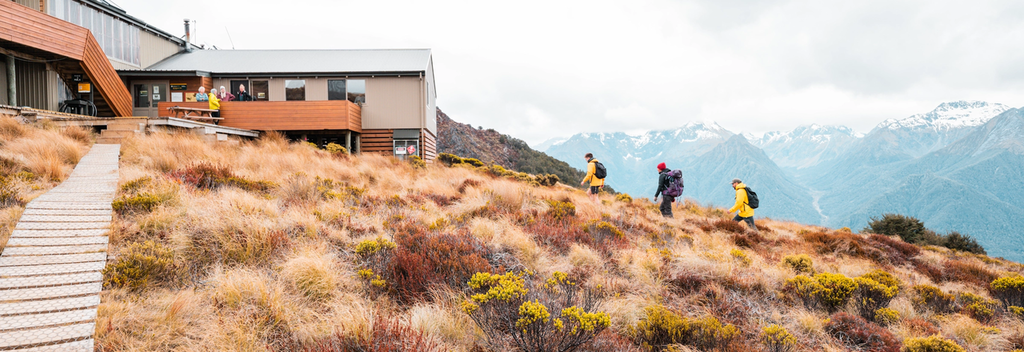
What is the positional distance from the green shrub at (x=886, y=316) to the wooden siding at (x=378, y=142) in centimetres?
1601

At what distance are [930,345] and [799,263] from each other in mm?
2967

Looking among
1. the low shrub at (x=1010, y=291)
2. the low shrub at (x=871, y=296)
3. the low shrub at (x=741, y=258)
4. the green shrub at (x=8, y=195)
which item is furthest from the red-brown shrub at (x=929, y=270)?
the green shrub at (x=8, y=195)

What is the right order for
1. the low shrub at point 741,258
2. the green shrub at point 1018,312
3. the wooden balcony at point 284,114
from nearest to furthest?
1. the green shrub at point 1018,312
2. the low shrub at point 741,258
3. the wooden balcony at point 284,114

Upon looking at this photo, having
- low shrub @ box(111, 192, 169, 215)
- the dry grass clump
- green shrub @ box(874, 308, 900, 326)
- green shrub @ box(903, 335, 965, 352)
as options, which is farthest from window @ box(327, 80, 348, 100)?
green shrub @ box(903, 335, 965, 352)

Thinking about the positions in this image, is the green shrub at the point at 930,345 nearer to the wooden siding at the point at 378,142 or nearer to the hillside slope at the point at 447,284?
the hillside slope at the point at 447,284

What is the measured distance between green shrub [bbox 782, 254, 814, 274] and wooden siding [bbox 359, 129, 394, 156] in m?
14.7

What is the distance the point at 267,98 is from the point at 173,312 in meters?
16.1

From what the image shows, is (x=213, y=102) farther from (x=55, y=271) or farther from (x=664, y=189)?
(x=664, y=189)

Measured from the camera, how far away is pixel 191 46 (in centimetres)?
2092

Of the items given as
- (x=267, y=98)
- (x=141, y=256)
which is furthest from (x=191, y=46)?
(x=141, y=256)

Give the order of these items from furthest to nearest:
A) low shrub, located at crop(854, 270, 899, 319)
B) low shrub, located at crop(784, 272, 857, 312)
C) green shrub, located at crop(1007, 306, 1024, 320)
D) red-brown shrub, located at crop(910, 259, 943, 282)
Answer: red-brown shrub, located at crop(910, 259, 943, 282) → green shrub, located at crop(1007, 306, 1024, 320) → low shrub, located at crop(784, 272, 857, 312) → low shrub, located at crop(854, 270, 899, 319)

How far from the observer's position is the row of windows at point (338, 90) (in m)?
16.7

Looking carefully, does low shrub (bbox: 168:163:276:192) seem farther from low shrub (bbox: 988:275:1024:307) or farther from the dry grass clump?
low shrub (bbox: 988:275:1024:307)

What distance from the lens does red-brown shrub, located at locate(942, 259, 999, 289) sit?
6.98 m
